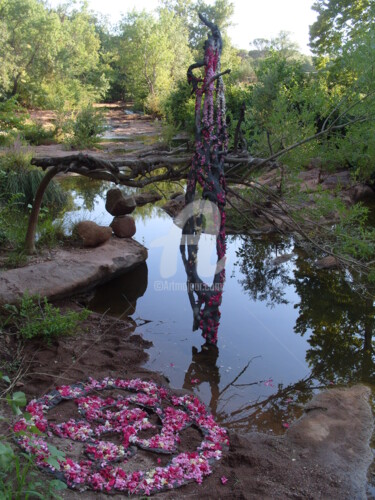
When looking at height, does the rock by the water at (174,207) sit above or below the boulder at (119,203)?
below

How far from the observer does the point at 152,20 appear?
3047 centimetres

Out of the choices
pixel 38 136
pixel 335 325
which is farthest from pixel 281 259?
pixel 38 136

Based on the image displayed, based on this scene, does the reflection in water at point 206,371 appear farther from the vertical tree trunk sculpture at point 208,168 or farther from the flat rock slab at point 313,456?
the flat rock slab at point 313,456

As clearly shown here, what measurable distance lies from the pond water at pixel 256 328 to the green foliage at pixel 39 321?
0.91 metres

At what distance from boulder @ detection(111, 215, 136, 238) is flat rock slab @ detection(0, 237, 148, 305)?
183 mm

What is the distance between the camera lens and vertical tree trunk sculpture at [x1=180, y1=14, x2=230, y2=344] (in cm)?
480

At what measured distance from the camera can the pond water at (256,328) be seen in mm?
4531

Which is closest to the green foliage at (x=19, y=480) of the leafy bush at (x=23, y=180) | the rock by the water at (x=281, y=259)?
the rock by the water at (x=281, y=259)

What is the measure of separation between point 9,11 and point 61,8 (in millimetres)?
15019

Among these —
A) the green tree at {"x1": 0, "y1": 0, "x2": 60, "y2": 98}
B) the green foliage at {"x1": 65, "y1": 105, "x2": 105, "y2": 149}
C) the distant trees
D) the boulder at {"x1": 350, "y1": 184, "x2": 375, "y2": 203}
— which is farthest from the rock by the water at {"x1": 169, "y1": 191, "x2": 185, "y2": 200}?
the green tree at {"x1": 0, "y1": 0, "x2": 60, "y2": 98}

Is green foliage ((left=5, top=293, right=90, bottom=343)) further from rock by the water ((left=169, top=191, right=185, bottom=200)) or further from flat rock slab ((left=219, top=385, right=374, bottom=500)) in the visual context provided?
rock by the water ((left=169, top=191, right=185, bottom=200))

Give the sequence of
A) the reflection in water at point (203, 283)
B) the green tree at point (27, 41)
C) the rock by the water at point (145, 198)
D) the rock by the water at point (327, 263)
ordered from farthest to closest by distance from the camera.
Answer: the green tree at point (27, 41) < the rock by the water at point (145, 198) < the rock by the water at point (327, 263) < the reflection in water at point (203, 283)

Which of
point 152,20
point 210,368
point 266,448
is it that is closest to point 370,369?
point 210,368

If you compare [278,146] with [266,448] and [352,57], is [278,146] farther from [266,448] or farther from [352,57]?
[266,448]
